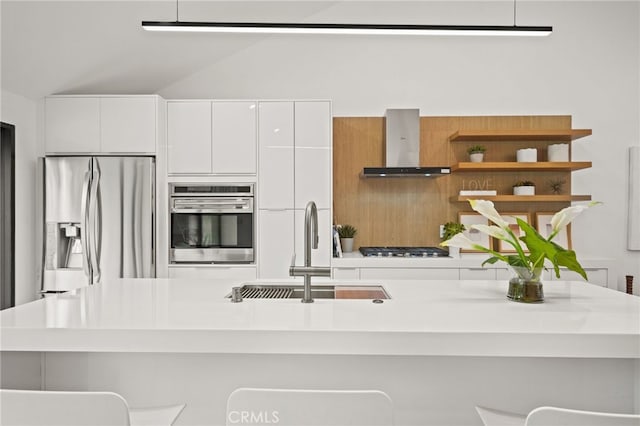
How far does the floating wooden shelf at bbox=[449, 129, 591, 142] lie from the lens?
4.38 m

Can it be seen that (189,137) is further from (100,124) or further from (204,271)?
(204,271)

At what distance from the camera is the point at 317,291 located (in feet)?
8.13

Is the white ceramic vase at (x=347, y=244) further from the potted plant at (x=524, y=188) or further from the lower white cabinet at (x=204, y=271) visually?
the potted plant at (x=524, y=188)

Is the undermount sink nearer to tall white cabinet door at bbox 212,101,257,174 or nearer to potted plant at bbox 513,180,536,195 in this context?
tall white cabinet door at bbox 212,101,257,174

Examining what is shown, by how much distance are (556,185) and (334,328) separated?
153 inches

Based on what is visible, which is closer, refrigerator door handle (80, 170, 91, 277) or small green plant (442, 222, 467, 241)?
refrigerator door handle (80, 170, 91, 277)

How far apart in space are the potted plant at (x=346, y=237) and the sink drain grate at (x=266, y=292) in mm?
2124

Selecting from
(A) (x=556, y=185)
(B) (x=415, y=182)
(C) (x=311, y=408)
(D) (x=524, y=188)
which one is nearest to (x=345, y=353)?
(C) (x=311, y=408)

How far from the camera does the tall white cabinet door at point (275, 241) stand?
4305 millimetres

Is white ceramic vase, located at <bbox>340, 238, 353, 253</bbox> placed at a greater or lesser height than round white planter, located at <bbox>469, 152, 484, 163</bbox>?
lesser

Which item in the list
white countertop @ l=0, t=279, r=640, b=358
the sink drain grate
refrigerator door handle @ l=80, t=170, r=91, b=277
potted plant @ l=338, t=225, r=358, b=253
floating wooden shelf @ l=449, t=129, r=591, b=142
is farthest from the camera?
potted plant @ l=338, t=225, r=358, b=253

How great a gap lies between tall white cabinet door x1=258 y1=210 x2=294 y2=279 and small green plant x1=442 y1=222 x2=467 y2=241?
58.5 inches

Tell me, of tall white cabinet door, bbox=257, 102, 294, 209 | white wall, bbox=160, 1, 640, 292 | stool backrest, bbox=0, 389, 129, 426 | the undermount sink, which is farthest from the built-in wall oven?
stool backrest, bbox=0, 389, 129, 426

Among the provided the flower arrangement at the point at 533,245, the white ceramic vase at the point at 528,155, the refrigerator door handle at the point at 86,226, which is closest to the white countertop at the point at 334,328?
the flower arrangement at the point at 533,245
